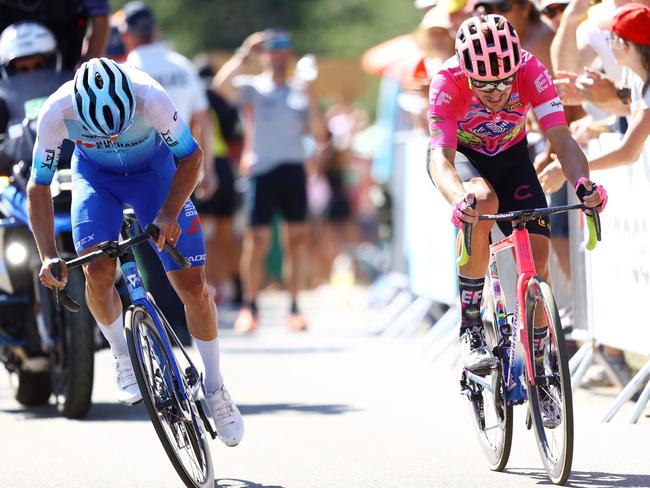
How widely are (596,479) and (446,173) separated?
1.49 metres

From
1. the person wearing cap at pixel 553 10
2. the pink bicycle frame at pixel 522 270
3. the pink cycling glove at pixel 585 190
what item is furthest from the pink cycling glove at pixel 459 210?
the person wearing cap at pixel 553 10

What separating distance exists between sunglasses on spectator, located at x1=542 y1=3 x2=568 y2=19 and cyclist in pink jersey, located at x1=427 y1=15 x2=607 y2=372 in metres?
3.23

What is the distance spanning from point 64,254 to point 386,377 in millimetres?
2915

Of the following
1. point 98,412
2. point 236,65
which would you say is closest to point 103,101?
point 98,412

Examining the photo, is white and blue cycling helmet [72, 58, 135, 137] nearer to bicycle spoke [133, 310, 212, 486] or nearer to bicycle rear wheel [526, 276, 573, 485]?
bicycle spoke [133, 310, 212, 486]

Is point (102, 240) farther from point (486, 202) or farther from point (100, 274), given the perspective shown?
point (486, 202)

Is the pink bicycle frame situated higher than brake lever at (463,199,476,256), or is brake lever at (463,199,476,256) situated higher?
brake lever at (463,199,476,256)

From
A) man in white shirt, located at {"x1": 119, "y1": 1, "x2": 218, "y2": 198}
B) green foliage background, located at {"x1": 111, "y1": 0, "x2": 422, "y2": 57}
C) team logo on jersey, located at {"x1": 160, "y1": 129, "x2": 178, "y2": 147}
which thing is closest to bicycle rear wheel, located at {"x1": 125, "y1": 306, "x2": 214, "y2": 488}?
team logo on jersey, located at {"x1": 160, "y1": 129, "x2": 178, "y2": 147}

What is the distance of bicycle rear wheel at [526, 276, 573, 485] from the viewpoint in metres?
6.83

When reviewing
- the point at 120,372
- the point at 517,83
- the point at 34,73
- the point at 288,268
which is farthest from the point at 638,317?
the point at 288,268

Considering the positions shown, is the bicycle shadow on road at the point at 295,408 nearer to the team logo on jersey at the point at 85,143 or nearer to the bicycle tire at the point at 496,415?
the bicycle tire at the point at 496,415

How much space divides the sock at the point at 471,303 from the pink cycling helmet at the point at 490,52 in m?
0.94

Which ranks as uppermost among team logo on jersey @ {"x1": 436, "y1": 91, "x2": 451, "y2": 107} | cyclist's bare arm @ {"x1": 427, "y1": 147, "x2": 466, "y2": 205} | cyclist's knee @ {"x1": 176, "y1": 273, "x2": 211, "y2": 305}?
team logo on jersey @ {"x1": 436, "y1": 91, "x2": 451, "y2": 107}

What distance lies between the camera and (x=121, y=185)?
312 inches
